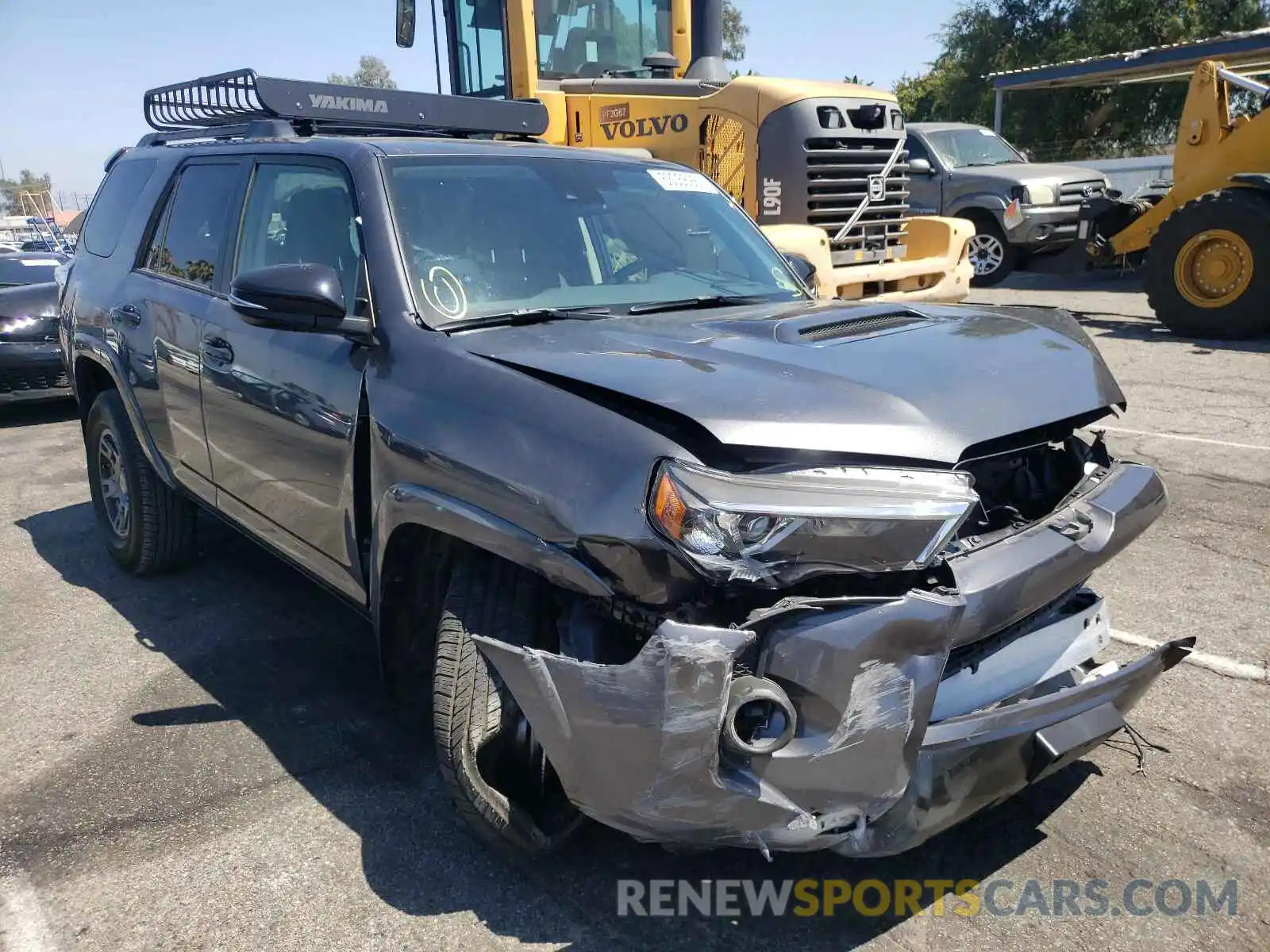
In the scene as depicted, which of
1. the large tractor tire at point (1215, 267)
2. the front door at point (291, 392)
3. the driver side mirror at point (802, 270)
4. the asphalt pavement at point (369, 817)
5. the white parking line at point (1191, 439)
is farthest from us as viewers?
the large tractor tire at point (1215, 267)

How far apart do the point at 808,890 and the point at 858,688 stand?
33.4 inches

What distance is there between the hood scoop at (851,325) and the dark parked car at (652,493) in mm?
25

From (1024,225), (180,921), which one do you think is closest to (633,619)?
(180,921)

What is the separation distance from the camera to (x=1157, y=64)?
1536 cm

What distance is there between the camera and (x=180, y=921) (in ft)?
8.36

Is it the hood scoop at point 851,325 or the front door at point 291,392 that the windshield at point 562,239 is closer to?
the front door at point 291,392

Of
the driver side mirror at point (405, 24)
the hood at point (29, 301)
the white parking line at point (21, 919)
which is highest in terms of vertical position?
the driver side mirror at point (405, 24)

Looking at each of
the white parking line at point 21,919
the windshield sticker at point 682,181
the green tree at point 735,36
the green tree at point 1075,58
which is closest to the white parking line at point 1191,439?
the windshield sticker at point 682,181

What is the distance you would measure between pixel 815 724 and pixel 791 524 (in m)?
0.40

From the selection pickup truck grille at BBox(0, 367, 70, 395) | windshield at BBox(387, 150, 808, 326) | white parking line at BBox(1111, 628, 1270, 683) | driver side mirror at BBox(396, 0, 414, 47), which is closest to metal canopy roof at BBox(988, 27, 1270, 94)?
driver side mirror at BBox(396, 0, 414, 47)

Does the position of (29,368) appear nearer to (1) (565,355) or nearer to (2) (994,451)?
(1) (565,355)

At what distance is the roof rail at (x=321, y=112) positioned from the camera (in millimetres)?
4086

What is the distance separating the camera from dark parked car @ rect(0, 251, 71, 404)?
28.1ft

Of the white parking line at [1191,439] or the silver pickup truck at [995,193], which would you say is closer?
the white parking line at [1191,439]
